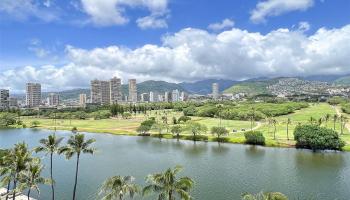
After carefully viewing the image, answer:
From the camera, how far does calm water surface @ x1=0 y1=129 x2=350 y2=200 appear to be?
67.7m

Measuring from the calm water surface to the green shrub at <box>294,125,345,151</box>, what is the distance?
366cm

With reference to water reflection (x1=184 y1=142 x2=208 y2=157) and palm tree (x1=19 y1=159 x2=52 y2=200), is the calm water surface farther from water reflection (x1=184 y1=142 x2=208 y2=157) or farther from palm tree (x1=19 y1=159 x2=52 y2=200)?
palm tree (x1=19 y1=159 x2=52 y2=200)

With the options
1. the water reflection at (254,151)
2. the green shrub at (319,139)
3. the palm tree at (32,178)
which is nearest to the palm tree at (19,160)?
the palm tree at (32,178)

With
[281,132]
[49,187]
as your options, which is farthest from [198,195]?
[281,132]

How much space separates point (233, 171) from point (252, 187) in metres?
13.9

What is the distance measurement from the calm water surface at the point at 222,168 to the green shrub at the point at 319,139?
3.66 meters

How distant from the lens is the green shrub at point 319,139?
106 m

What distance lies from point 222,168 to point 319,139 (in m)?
36.1

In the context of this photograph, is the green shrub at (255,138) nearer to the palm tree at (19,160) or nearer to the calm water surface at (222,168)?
the calm water surface at (222,168)

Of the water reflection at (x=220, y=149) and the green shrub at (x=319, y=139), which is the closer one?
the green shrub at (x=319, y=139)

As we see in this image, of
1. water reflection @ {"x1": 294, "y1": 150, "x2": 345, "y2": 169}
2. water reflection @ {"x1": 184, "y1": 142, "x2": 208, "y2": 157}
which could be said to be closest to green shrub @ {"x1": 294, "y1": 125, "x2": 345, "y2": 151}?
water reflection @ {"x1": 294, "y1": 150, "x2": 345, "y2": 169}

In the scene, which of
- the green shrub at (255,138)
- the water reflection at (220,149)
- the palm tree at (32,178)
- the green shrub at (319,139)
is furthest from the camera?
the green shrub at (255,138)

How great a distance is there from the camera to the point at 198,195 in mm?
63812

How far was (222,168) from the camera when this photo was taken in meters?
86.3
